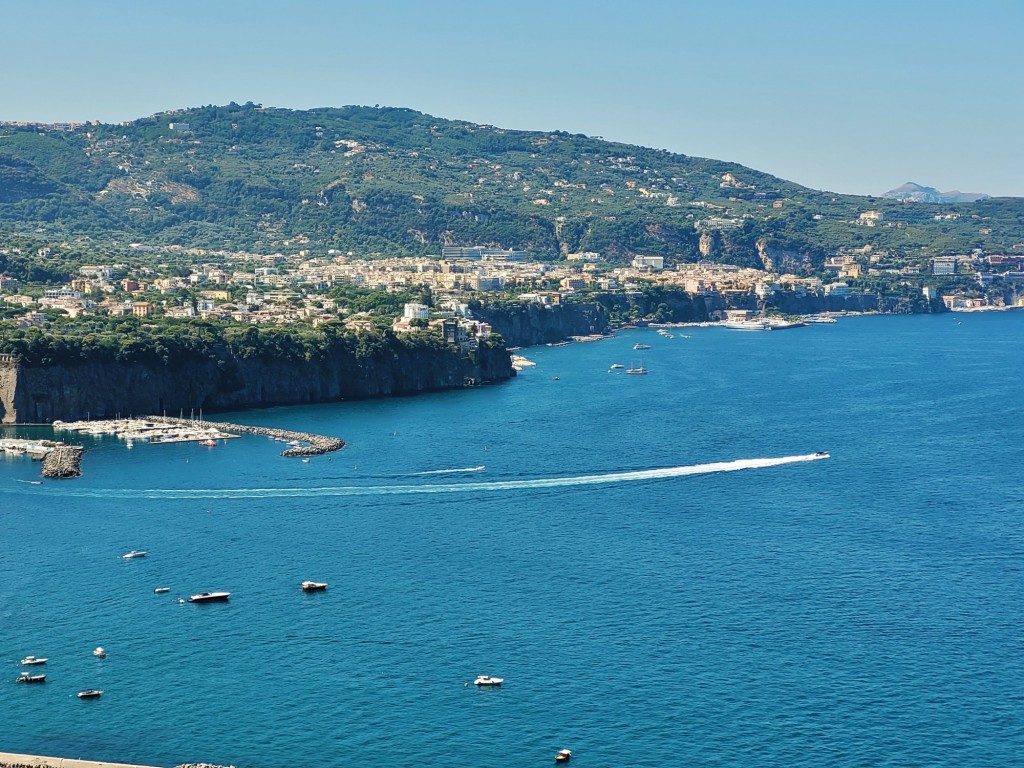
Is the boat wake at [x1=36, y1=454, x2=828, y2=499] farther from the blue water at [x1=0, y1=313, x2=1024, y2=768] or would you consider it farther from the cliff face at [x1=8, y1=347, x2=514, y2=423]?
the cliff face at [x1=8, y1=347, x2=514, y2=423]

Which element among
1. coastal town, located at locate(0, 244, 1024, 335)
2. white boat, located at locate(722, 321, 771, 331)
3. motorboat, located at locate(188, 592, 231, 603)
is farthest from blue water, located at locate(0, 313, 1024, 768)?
white boat, located at locate(722, 321, 771, 331)

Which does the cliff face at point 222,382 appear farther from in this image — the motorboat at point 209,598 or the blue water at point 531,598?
the motorboat at point 209,598

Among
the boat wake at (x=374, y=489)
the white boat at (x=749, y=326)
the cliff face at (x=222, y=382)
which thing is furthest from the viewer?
the white boat at (x=749, y=326)

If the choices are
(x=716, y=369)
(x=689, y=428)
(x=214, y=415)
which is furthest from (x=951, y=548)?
(x=716, y=369)

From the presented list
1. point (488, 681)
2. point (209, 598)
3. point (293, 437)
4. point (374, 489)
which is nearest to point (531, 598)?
point (488, 681)

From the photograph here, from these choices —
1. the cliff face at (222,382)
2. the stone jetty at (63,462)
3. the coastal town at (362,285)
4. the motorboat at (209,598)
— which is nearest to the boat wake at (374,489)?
the stone jetty at (63,462)
